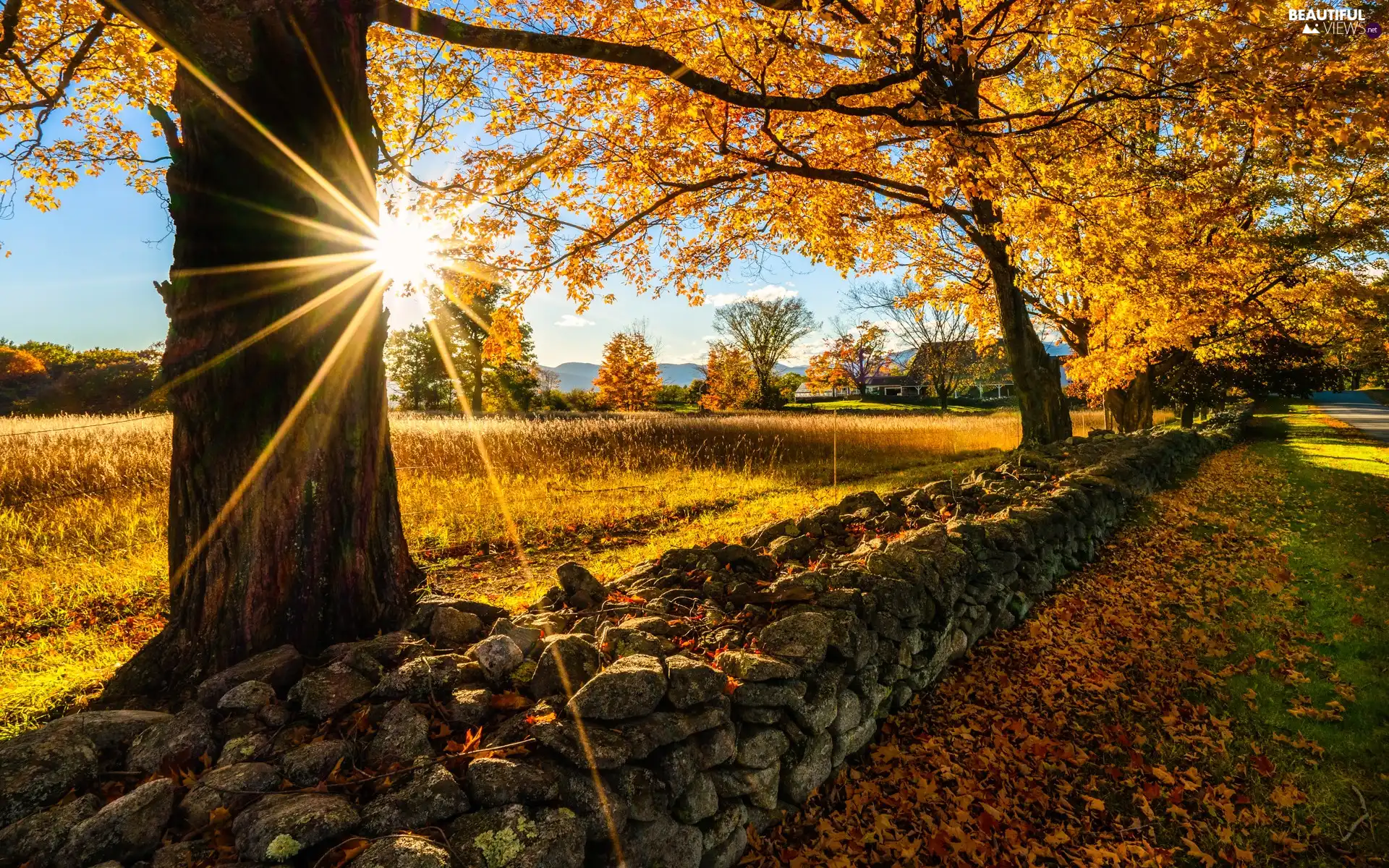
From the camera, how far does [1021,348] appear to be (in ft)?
38.2

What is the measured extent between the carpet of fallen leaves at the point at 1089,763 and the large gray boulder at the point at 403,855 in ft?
4.98

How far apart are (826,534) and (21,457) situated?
10799mm

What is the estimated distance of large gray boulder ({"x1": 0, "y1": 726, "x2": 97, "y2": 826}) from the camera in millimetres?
1873

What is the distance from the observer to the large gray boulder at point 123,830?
1.69 metres

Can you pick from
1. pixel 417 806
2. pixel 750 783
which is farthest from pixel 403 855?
pixel 750 783

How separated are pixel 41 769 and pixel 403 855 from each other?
53.4 inches

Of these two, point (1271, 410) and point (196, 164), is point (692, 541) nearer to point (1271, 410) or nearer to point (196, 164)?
point (196, 164)

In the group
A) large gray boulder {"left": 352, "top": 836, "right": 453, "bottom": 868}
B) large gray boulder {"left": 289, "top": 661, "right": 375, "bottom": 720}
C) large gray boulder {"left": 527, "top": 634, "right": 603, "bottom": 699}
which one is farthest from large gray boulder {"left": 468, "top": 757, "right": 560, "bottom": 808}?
large gray boulder {"left": 289, "top": 661, "right": 375, "bottom": 720}

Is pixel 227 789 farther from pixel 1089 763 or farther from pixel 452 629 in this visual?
pixel 1089 763

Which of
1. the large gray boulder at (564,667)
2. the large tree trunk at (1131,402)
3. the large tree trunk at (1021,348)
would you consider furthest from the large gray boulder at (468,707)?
the large tree trunk at (1131,402)

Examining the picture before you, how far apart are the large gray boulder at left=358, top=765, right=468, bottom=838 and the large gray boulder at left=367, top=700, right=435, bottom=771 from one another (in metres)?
0.16

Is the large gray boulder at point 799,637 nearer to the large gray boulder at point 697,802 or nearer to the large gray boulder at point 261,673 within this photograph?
the large gray boulder at point 697,802

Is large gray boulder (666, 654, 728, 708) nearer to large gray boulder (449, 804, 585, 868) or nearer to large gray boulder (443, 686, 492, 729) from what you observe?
large gray boulder (449, 804, 585, 868)

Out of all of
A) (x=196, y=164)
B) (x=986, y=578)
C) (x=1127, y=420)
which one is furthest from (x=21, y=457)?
(x=1127, y=420)
